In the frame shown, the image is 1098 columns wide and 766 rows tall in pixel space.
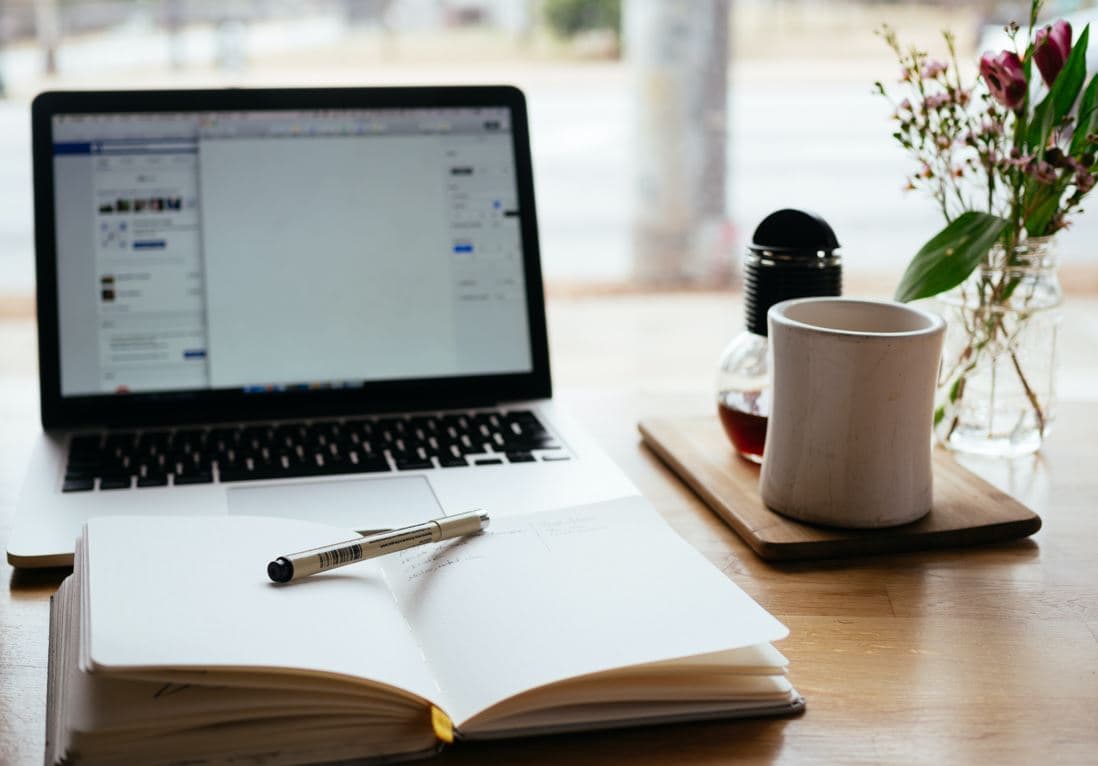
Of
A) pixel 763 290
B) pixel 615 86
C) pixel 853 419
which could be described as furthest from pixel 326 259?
pixel 615 86

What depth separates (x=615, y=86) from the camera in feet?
15.7

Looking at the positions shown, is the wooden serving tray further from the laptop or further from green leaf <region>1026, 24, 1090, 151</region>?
green leaf <region>1026, 24, 1090, 151</region>

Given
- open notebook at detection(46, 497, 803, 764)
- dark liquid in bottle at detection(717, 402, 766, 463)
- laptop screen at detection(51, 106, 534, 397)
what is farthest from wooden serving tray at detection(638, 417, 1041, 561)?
laptop screen at detection(51, 106, 534, 397)

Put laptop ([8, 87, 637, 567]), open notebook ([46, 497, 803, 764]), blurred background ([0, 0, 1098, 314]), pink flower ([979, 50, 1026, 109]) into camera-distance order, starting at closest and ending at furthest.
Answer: open notebook ([46, 497, 803, 764]) < pink flower ([979, 50, 1026, 109]) < laptop ([8, 87, 637, 567]) < blurred background ([0, 0, 1098, 314])

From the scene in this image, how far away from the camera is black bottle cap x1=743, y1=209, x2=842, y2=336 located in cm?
90

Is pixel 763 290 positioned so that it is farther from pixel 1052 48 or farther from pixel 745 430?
pixel 1052 48

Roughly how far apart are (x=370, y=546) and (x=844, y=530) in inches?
13.2

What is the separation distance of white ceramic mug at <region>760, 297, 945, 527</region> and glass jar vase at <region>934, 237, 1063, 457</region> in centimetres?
18

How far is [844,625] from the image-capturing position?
0.71 m

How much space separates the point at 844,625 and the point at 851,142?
4.45 m

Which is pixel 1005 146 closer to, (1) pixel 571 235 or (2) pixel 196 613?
(2) pixel 196 613

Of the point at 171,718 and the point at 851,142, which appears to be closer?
the point at 171,718

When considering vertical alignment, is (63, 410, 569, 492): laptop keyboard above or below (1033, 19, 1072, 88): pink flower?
below

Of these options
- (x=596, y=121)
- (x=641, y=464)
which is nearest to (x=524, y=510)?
(x=641, y=464)
